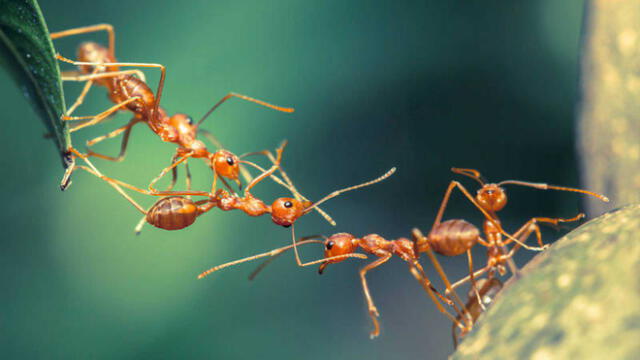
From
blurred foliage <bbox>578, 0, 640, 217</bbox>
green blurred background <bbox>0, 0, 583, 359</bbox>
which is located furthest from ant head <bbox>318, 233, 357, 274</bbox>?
green blurred background <bbox>0, 0, 583, 359</bbox>

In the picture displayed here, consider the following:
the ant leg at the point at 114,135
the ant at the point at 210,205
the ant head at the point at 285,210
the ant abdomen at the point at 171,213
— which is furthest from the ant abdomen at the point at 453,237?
the ant leg at the point at 114,135

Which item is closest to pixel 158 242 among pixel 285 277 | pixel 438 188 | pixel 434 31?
pixel 285 277

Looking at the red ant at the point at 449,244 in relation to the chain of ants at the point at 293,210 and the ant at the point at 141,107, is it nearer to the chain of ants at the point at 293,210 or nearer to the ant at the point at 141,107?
the chain of ants at the point at 293,210

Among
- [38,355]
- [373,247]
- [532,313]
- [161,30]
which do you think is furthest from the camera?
[161,30]

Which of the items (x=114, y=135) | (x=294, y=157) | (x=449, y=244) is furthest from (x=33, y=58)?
(x=294, y=157)

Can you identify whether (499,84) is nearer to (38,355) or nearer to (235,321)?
(235,321)

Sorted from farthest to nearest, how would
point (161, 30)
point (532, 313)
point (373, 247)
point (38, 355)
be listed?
1. point (161, 30)
2. point (38, 355)
3. point (373, 247)
4. point (532, 313)

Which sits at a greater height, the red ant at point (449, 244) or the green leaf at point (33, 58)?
the green leaf at point (33, 58)

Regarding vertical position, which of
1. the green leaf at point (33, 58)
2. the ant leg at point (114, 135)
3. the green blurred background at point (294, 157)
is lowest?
the green blurred background at point (294, 157)
